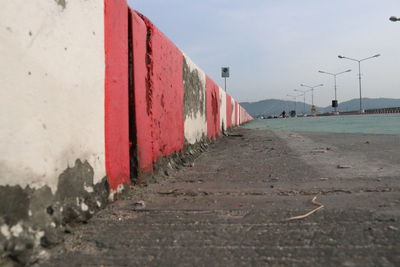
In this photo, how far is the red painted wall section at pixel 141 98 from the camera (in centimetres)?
310

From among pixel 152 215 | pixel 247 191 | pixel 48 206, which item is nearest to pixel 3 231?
pixel 48 206

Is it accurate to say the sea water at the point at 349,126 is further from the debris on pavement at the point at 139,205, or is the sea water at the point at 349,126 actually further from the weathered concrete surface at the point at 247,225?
the debris on pavement at the point at 139,205

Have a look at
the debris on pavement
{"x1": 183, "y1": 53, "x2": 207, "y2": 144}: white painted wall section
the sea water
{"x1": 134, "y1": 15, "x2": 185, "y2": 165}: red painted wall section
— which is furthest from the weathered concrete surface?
the sea water

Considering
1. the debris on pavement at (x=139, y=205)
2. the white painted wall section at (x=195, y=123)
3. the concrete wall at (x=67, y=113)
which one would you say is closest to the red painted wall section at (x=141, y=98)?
the concrete wall at (x=67, y=113)

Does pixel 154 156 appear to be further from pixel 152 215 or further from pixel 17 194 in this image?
pixel 17 194

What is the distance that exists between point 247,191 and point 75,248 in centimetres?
159

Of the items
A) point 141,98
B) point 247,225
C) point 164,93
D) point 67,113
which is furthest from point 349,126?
point 67,113

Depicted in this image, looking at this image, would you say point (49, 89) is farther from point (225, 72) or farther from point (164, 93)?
point (225, 72)

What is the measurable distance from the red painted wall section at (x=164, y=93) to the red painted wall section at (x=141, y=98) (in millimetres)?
97

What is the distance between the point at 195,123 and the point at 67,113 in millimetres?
4262

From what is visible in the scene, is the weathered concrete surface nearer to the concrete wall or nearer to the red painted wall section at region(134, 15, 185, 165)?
the concrete wall

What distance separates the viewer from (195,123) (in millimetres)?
6234

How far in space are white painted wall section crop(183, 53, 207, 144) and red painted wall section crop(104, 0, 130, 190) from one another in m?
2.49

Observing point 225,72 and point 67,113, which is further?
point 225,72
